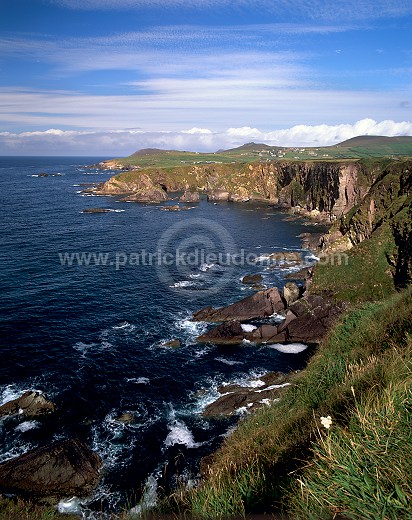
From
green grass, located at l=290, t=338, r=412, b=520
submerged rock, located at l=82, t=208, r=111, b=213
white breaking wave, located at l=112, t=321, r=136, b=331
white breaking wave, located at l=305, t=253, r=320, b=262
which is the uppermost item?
green grass, located at l=290, t=338, r=412, b=520

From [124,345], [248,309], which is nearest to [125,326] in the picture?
[124,345]

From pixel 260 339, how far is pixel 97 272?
3723cm

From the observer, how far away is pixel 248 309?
2232 inches

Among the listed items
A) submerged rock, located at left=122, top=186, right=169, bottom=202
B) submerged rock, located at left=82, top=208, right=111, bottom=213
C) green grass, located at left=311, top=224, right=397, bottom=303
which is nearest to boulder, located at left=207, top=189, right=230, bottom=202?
submerged rock, located at left=122, top=186, right=169, bottom=202

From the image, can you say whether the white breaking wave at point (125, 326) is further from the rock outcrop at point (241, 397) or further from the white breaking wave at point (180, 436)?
the white breaking wave at point (180, 436)

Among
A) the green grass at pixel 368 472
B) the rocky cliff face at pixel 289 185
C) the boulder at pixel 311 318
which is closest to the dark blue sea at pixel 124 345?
the boulder at pixel 311 318

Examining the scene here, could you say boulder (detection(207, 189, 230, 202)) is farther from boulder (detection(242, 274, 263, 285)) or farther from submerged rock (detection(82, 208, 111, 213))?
boulder (detection(242, 274, 263, 285))

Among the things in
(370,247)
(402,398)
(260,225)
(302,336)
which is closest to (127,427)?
(302,336)

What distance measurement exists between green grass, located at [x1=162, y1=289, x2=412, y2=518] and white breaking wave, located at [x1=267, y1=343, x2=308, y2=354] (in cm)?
3019

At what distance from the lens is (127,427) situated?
33.5 m

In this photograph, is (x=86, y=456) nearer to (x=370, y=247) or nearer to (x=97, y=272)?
(x=97, y=272)

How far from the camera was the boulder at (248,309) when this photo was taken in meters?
56.0

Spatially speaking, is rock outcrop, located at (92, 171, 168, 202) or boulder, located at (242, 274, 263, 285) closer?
boulder, located at (242, 274, 263, 285)

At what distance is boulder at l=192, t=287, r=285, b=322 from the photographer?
5603cm
